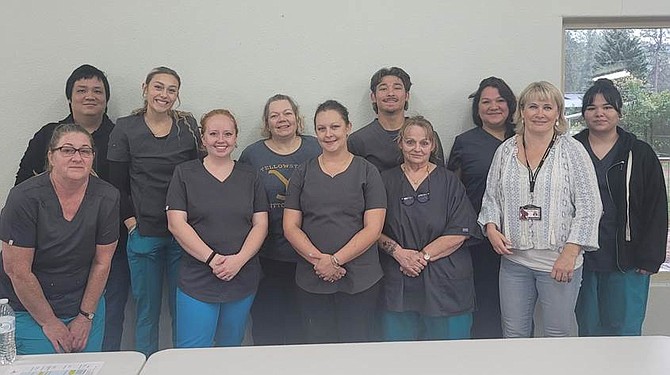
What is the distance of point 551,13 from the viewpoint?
11.1 feet

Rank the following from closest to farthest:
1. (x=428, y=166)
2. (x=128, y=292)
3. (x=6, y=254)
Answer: (x=6, y=254)
(x=428, y=166)
(x=128, y=292)

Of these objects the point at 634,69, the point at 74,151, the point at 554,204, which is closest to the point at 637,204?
the point at 554,204

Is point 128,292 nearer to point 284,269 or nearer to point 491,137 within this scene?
point 284,269

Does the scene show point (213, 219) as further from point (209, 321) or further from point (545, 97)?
point (545, 97)

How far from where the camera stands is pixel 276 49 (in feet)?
11.0

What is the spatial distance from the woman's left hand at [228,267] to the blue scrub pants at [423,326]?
0.74 m

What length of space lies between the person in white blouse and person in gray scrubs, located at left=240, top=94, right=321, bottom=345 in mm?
951

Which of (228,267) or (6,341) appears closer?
(6,341)

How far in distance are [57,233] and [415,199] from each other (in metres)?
1.51

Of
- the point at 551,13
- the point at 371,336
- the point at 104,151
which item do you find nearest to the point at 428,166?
the point at 371,336

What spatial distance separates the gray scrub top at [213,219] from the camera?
2.56 meters

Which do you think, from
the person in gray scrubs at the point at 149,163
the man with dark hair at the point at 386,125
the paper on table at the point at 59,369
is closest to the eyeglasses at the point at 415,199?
the man with dark hair at the point at 386,125

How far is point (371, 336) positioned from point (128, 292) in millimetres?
1415

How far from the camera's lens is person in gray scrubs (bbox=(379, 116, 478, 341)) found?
268 cm
